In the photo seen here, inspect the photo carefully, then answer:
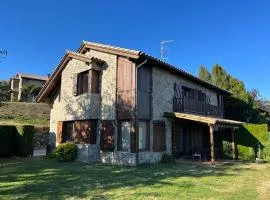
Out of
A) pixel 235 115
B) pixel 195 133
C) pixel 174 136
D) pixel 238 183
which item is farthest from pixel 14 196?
pixel 235 115

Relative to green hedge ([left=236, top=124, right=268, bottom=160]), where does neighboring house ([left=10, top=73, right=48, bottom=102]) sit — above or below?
above

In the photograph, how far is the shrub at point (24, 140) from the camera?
23.0 meters

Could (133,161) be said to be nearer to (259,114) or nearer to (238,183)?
(238,183)

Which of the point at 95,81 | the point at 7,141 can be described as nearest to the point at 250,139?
the point at 95,81

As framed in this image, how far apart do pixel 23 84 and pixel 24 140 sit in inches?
1669

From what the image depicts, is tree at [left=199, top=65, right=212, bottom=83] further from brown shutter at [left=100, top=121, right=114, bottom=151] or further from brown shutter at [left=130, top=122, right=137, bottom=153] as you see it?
brown shutter at [left=130, top=122, right=137, bottom=153]

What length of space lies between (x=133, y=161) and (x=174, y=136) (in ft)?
16.5

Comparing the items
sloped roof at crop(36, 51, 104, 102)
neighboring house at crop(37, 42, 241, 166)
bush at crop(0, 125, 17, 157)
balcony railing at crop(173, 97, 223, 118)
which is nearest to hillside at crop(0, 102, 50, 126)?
sloped roof at crop(36, 51, 104, 102)

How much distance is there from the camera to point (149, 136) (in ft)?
62.4

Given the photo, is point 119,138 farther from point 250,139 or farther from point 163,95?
point 250,139

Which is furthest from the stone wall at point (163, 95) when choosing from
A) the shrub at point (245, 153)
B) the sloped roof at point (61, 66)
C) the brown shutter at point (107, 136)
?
the shrub at point (245, 153)

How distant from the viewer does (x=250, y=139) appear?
917 inches

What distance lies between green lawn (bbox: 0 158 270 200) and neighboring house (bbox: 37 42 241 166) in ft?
13.7

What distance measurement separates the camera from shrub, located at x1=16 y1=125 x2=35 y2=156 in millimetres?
23016
